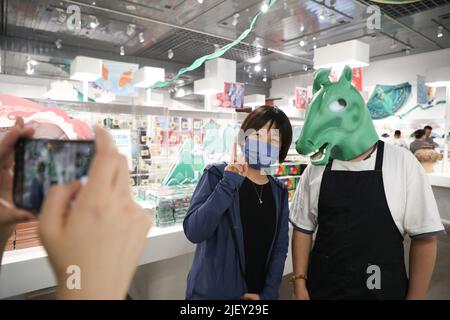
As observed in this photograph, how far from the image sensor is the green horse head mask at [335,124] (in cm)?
104

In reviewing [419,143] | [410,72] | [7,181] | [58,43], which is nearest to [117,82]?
[58,43]

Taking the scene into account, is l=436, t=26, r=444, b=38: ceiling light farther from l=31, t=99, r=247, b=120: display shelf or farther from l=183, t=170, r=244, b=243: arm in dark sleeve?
l=183, t=170, r=244, b=243: arm in dark sleeve

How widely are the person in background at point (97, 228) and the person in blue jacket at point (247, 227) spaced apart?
0.72 metres

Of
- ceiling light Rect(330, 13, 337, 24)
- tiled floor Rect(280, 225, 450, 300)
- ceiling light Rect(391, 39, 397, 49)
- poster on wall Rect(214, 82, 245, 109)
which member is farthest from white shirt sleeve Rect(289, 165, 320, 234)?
ceiling light Rect(391, 39, 397, 49)

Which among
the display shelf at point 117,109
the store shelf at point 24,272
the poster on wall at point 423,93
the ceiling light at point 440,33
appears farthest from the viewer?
the poster on wall at point 423,93

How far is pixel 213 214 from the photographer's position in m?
1.12

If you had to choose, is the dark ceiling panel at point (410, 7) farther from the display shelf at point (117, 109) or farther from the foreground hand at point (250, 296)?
the foreground hand at point (250, 296)

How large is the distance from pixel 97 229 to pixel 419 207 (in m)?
1.05

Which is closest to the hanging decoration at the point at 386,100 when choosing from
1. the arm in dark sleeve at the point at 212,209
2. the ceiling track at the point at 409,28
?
the ceiling track at the point at 409,28

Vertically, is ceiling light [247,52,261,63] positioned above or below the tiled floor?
above

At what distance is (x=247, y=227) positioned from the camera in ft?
4.03

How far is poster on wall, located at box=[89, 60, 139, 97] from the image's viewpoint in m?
7.47

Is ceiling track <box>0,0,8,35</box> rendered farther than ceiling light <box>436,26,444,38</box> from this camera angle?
No

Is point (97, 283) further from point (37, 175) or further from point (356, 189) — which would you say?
point (356, 189)
